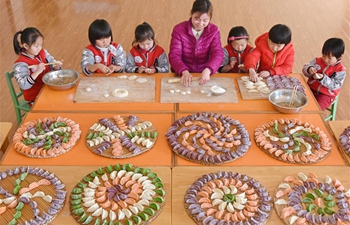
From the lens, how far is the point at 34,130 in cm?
240

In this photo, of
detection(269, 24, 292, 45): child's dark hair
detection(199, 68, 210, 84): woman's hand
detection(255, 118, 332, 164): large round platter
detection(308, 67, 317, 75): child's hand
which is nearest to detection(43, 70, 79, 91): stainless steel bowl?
detection(199, 68, 210, 84): woman's hand

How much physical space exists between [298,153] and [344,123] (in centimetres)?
57

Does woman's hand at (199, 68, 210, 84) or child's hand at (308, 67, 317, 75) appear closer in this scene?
woman's hand at (199, 68, 210, 84)

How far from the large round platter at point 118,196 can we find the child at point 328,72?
1.86 m

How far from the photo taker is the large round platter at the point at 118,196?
1.82m

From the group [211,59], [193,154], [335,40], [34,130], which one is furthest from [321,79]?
[34,130]

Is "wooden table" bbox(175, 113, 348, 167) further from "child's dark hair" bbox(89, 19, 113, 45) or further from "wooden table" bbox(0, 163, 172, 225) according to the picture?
"child's dark hair" bbox(89, 19, 113, 45)

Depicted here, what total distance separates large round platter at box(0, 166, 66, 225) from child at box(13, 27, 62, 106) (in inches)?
47.0

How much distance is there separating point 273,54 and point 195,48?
71 cm

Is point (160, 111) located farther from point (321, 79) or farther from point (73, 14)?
point (73, 14)

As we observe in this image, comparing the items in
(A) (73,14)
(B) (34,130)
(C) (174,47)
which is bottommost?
(A) (73,14)

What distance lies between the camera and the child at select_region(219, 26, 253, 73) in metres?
3.51

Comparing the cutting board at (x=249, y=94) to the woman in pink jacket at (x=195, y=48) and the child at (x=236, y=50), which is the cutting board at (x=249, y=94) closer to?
the woman in pink jacket at (x=195, y=48)

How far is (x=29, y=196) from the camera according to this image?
193cm
